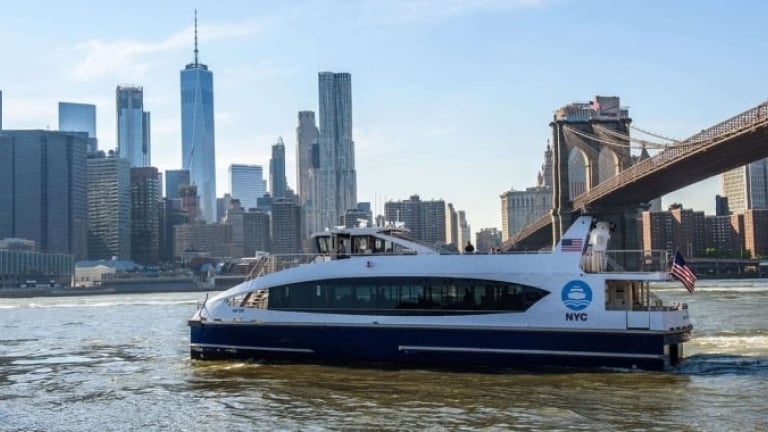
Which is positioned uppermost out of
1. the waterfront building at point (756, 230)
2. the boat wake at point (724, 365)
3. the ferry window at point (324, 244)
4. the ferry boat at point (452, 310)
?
the waterfront building at point (756, 230)

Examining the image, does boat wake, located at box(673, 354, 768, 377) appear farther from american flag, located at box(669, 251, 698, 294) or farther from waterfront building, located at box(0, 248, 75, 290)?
waterfront building, located at box(0, 248, 75, 290)

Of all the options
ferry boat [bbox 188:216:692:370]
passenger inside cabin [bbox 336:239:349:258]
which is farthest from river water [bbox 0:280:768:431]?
passenger inside cabin [bbox 336:239:349:258]

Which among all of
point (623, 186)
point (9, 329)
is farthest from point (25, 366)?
point (623, 186)

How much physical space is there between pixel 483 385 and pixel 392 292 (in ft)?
11.9

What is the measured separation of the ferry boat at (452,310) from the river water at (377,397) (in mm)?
516

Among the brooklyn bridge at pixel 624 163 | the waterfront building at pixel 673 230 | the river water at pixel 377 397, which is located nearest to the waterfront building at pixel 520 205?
the waterfront building at pixel 673 230

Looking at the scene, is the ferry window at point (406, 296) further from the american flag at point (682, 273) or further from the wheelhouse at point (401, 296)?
the american flag at point (682, 273)

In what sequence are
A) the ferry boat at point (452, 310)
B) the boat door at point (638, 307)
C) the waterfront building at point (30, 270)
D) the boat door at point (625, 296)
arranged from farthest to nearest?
1. the waterfront building at point (30, 270)
2. the boat door at point (625, 296)
3. the ferry boat at point (452, 310)
4. the boat door at point (638, 307)

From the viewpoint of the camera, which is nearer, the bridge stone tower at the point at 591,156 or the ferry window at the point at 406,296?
the ferry window at the point at 406,296

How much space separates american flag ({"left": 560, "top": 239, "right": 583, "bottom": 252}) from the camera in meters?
21.5

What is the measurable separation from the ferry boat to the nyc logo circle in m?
0.02

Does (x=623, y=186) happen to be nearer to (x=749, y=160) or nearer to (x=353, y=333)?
(x=749, y=160)

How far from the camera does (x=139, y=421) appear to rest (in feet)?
56.6

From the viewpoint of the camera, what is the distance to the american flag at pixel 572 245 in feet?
70.6
